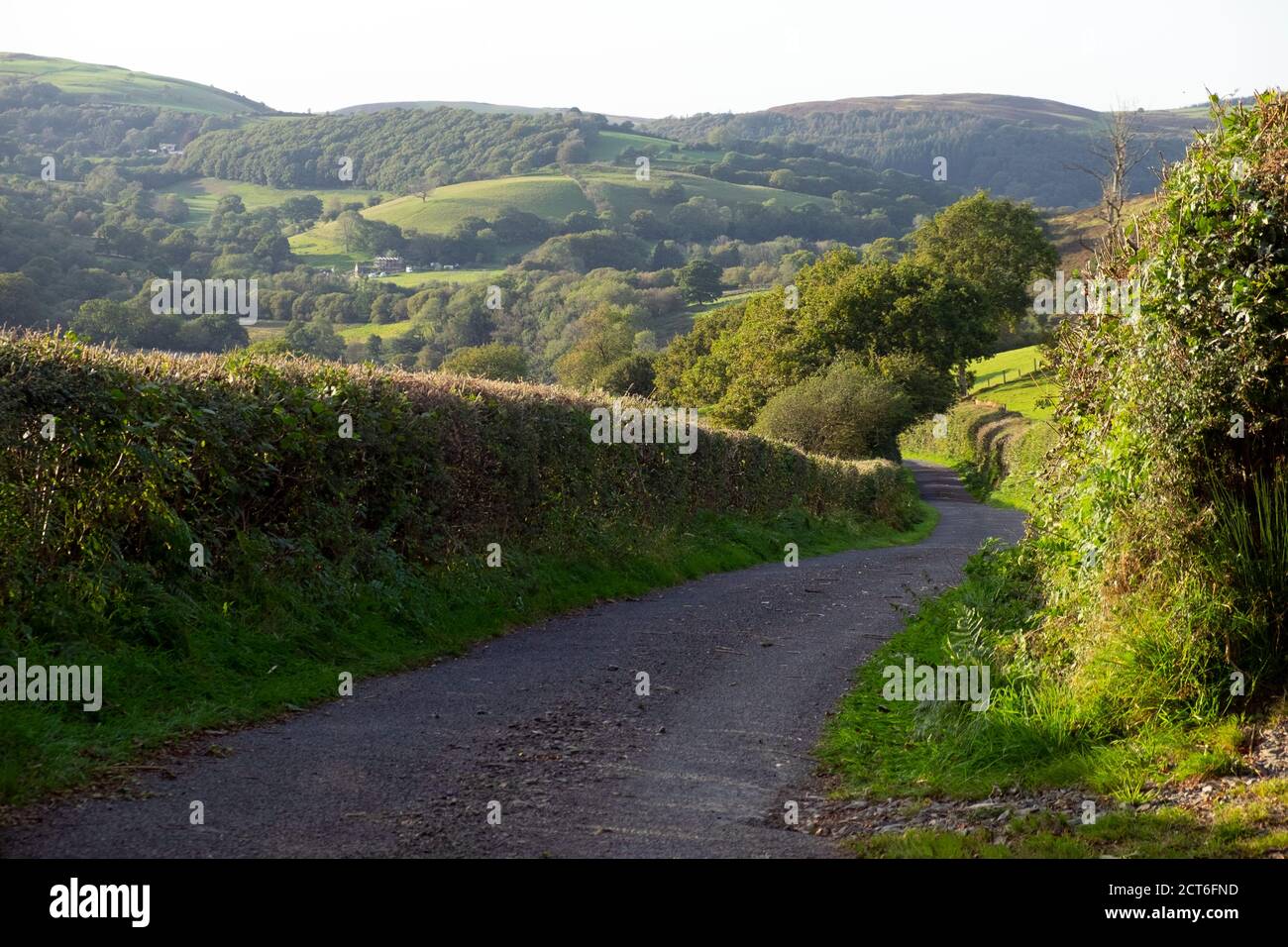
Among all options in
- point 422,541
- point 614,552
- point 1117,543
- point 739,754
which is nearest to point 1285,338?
point 1117,543

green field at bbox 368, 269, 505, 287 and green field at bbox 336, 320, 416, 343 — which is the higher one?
green field at bbox 368, 269, 505, 287

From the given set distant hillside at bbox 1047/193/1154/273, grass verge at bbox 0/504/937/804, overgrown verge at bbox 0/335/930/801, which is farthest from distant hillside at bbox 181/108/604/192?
grass verge at bbox 0/504/937/804

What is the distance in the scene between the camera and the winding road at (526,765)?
5777 millimetres

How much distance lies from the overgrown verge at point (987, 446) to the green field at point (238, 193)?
93.8 m

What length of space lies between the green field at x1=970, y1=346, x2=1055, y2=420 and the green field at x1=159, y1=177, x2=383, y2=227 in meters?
90.0

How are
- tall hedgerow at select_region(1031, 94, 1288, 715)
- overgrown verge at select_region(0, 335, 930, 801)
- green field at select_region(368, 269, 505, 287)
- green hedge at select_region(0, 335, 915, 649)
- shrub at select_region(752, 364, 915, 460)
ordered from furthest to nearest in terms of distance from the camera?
green field at select_region(368, 269, 505, 287) → shrub at select_region(752, 364, 915, 460) → green hedge at select_region(0, 335, 915, 649) → overgrown verge at select_region(0, 335, 930, 801) → tall hedgerow at select_region(1031, 94, 1288, 715)

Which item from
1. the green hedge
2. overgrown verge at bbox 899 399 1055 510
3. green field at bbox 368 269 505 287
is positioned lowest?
overgrown verge at bbox 899 399 1055 510

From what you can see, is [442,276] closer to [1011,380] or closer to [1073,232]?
[1011,380]

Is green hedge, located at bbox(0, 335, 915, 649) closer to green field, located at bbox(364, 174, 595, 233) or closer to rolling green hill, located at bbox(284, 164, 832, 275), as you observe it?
rolling green hill, located at bbox(284, 164, 832, 275)

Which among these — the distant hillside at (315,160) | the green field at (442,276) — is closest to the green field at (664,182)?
the distant hillside at (315,160)

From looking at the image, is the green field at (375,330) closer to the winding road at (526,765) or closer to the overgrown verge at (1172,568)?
the winding road at (526,765)

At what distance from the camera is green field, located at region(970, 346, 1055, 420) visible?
75250 mm

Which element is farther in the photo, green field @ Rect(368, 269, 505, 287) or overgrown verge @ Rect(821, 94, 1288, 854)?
green field @ Rect(368, 269, 505, 287)

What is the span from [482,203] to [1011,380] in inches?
3692
